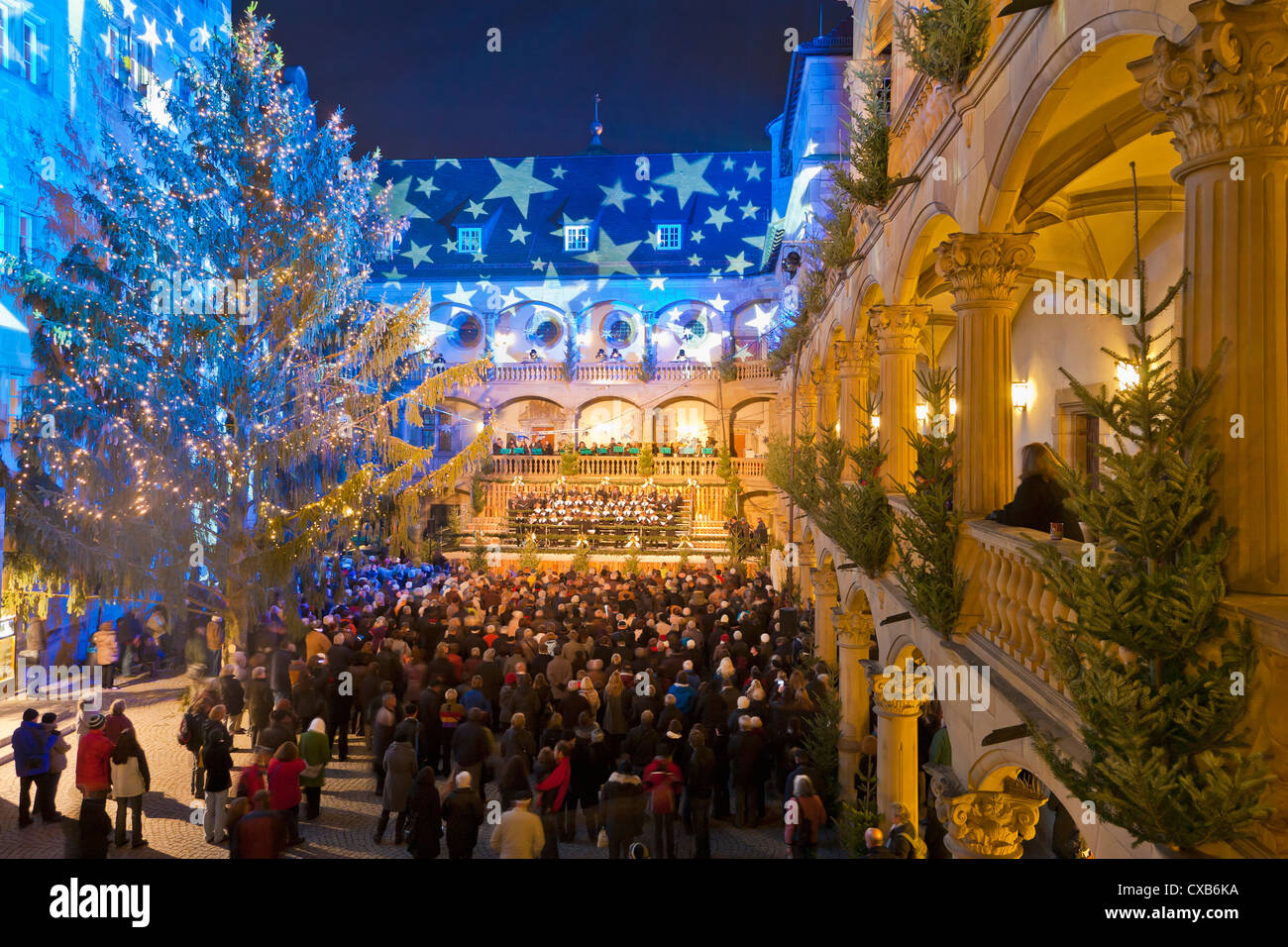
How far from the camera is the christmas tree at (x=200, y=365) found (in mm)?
15656

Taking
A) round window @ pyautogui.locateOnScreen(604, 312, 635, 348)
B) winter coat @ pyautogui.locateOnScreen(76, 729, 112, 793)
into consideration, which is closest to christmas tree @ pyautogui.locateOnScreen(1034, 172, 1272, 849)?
winter coat @ pyautogui.locateOnScreen(76, 729, 112, 793)

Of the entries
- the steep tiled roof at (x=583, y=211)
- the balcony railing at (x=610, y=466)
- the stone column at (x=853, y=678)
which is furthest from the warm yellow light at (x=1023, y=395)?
the steep tiled roof at (x=583, y=211)

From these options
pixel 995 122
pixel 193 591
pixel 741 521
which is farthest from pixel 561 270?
pixel 995 122

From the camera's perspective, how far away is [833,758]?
11.9 metres

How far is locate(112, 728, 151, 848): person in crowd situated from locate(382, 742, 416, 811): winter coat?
2.12 metres

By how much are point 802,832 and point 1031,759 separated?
4.75 meters

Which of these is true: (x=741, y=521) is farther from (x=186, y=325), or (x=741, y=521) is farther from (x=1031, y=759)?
(x=1031, y=759)

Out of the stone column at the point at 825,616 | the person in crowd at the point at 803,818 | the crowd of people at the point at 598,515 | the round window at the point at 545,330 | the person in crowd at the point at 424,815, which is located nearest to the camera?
the person in crowd at the point at 424,815

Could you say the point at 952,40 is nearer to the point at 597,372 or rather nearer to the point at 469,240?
the point at 597,372

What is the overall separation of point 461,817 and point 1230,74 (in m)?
8.63

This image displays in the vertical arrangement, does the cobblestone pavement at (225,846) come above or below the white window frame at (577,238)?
below

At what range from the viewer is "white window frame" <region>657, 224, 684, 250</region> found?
4600 cm

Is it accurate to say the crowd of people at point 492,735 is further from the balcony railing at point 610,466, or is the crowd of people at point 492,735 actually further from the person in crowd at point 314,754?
the balcony railing at point 610,466

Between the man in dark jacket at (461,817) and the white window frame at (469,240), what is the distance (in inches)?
1643
